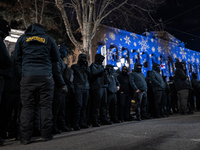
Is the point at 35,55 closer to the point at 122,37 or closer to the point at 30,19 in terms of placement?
the point at 30,19

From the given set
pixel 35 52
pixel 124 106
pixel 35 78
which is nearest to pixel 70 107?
pixel 124 106

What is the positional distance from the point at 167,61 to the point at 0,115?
81.7 feet

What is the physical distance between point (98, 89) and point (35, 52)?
7.68ft

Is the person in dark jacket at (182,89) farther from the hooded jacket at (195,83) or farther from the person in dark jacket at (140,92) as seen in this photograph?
the hooded jacket at (195,83)

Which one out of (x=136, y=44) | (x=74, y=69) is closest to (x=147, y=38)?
(x=136, y=44)

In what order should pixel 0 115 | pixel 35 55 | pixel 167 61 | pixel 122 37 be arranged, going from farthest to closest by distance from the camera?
pixel 167 61, pixel 122 37, pixel 0 115, pixel 35 55

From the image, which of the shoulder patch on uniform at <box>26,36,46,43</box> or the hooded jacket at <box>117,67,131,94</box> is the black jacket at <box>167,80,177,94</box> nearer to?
the hooded jacket at <box>117,67,131,94</box>

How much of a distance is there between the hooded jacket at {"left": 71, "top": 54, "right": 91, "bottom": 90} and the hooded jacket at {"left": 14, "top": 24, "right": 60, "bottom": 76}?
5.26 ft

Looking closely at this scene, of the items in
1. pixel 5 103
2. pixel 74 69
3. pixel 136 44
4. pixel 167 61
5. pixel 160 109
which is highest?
pixel 136 44

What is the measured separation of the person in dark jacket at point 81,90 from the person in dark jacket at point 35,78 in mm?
1525

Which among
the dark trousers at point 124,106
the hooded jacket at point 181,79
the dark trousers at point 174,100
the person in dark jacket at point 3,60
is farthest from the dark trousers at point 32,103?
the dark trousers at point 174,100

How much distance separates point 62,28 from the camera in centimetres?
1439

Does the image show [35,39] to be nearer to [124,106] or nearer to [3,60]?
[3,60]

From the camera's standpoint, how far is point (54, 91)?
3.91m
